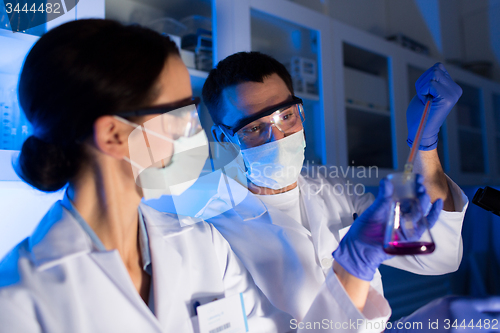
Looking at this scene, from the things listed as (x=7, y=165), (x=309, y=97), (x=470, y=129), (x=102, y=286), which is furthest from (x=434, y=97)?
(x=470, y=129)

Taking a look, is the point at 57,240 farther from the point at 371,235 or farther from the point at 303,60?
the point at 303,60

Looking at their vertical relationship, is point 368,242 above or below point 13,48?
below

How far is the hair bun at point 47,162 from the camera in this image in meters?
0.85

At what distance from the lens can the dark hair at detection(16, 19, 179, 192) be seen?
78 cm

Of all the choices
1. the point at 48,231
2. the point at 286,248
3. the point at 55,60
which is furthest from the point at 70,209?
the point at 286,248

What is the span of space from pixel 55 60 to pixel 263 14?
1378mm

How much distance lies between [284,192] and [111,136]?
2.56ft

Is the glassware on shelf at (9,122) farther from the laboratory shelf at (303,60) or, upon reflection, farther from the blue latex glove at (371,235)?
the laboratory shelf at (303,60)

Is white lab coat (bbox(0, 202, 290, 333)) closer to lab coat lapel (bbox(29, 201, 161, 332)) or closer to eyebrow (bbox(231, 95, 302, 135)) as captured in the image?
lab coat lapel (bbox(29, 201, 161, 332))

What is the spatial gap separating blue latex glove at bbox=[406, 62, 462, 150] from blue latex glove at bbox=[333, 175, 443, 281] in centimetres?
47

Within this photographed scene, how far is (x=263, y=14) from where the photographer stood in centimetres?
189

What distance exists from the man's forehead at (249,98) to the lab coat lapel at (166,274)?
49 cm

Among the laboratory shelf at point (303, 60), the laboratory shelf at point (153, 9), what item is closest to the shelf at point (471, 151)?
the laboratory shelf at point (303, 60)

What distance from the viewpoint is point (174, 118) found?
873 mm
